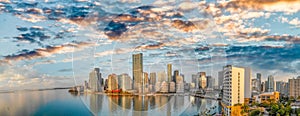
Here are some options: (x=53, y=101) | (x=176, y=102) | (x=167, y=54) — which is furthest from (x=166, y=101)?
(x=53, y=101)

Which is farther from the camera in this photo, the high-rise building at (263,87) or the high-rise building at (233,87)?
the high-rise building at (263,87)

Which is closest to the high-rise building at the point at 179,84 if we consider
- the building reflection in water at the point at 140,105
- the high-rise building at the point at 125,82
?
the building reflection in water at the point at 140,105

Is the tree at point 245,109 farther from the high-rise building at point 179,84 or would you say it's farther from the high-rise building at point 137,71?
the high-rise building at point 137,71

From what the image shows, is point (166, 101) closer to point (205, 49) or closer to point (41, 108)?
point (205, 49)

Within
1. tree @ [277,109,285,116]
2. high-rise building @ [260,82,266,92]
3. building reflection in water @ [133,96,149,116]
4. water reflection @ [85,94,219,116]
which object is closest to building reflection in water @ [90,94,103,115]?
water reflection @ [85,94,219,116]

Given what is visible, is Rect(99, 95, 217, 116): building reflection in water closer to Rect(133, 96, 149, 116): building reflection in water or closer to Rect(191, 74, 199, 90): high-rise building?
Rect(133, 96, 149, 116): building reflection in water

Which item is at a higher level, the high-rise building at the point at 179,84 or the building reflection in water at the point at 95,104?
the high-rise building at the point at 179,84
